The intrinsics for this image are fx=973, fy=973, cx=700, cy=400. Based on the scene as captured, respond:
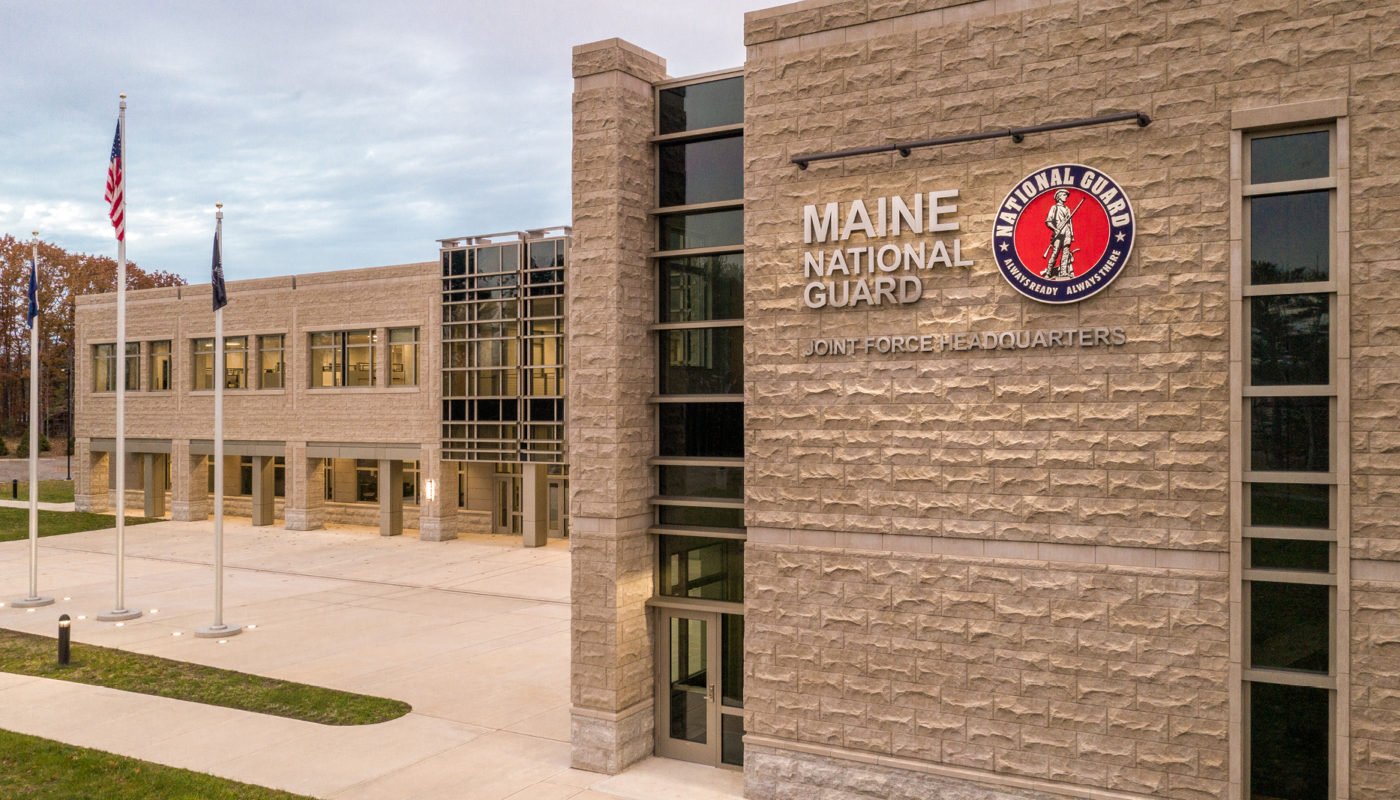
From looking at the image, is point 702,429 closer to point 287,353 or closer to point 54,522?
point 287,353

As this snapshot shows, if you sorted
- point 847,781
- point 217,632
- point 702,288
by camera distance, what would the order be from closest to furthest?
point 847,781
point 702,288
point 217,632

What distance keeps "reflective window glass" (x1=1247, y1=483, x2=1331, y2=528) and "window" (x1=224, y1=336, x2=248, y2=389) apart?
40.8 meters

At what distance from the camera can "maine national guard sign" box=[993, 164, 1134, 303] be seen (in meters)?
10.4

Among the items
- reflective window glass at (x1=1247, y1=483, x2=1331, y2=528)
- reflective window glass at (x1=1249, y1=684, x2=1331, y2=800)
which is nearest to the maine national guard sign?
reflective window glass at (x1=1247, y1=483, x2=1331, y2=528)

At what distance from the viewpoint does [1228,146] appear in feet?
32.6

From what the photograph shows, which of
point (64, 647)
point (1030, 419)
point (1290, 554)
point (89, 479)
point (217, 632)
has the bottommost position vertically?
point (217, 632)

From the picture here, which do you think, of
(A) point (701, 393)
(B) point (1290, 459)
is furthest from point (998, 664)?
(A) point (701, 393)

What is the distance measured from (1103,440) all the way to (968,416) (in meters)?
1.46

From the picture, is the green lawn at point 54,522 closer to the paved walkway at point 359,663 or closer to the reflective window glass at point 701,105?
the paved walkway at point 359,663

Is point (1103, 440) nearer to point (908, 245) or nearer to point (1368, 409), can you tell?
point (1368, 409)

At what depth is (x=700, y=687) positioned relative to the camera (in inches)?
556

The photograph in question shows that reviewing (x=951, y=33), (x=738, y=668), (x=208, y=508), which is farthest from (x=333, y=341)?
(x=951, y=33)

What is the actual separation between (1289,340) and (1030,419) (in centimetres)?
262

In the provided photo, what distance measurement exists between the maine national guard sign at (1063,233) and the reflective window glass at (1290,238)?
47.9 inches
